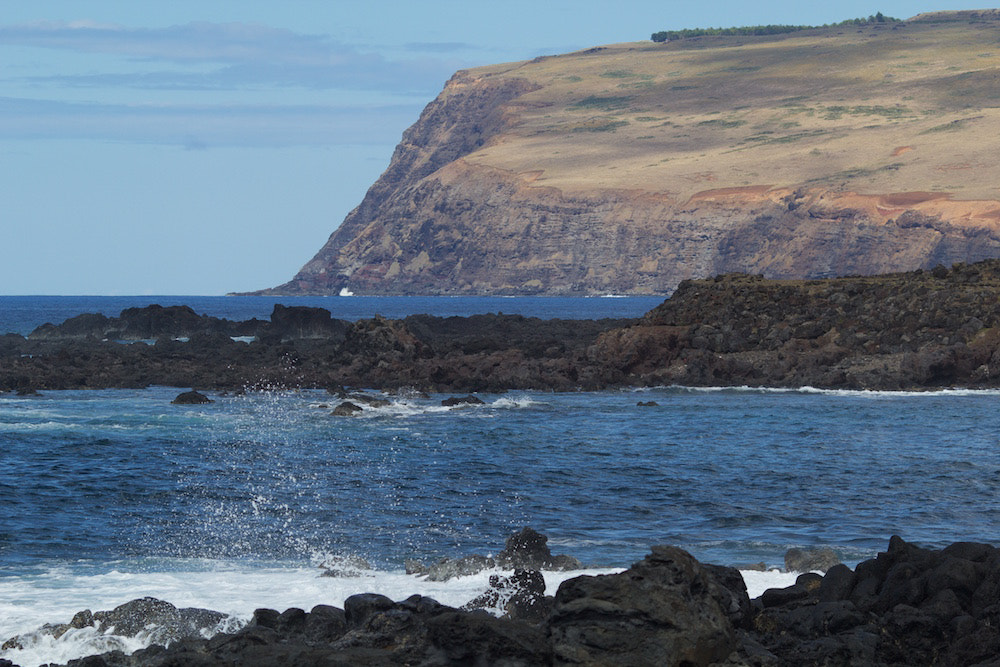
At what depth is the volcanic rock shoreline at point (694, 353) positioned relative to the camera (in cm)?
5100

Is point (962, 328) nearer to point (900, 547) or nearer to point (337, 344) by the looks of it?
point (337, 344)

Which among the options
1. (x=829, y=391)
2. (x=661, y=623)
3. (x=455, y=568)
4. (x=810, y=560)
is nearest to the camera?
(x=661, y=623)

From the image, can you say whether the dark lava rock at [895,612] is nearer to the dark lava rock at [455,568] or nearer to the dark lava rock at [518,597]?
the dark lava rock at [518,597]

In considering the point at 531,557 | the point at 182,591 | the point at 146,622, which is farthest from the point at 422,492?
the point at 146,622

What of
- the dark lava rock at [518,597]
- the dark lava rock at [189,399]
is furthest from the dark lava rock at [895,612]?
the dark lava rock at [189,399]

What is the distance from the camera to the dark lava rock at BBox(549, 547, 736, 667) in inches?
406

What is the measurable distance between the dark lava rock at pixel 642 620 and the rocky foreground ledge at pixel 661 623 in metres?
0.01

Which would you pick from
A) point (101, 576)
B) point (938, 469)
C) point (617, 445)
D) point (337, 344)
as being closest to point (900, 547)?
point (101, 576)

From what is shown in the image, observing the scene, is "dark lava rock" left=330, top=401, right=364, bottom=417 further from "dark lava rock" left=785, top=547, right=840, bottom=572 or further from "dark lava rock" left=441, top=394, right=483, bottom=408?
"dark lava rock" left=785, top=547, right=840, bottom=572

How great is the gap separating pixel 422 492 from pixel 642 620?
15.4 m

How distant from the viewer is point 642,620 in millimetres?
10531

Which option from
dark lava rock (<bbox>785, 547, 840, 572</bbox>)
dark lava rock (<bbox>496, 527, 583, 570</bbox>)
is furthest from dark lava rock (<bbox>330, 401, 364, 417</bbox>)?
dark lava rock (<bbox>785, 547, 840, 572</bbox>)

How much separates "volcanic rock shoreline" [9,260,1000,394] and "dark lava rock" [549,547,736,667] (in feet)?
129

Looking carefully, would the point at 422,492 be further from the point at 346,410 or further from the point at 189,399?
the point at 189,399
